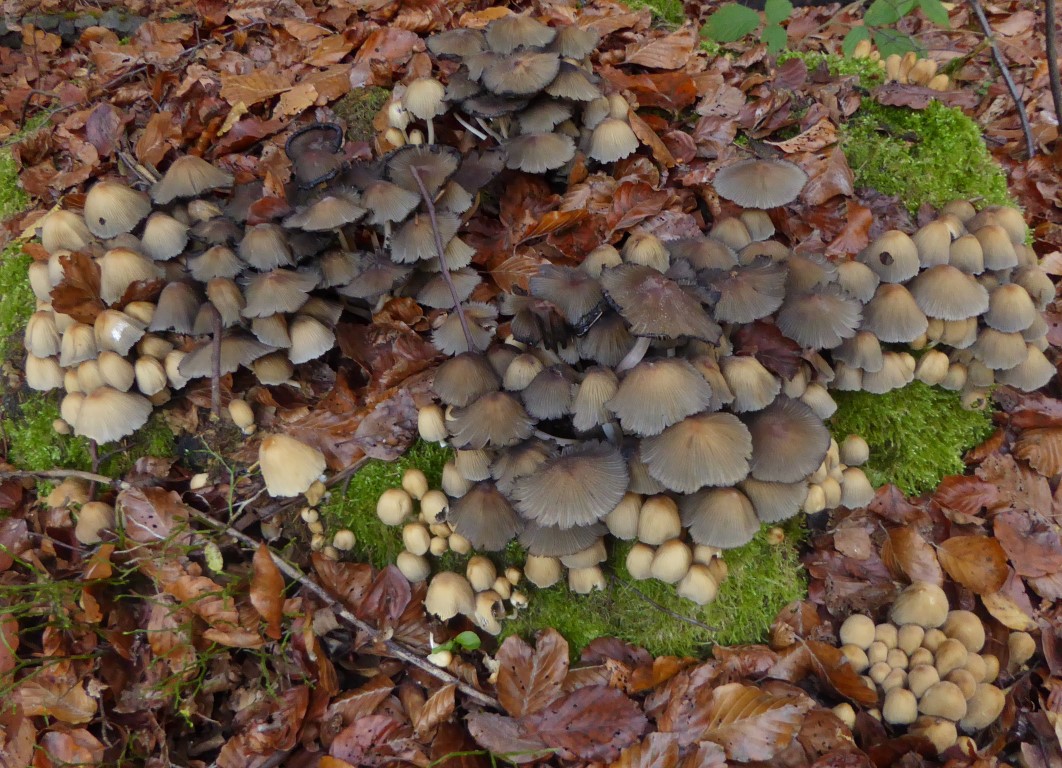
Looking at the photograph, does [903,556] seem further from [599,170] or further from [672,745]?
[599,170]

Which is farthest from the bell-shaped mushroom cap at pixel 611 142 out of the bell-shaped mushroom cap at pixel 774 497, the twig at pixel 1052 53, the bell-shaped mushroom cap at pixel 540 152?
the twig at pixel 1052 53

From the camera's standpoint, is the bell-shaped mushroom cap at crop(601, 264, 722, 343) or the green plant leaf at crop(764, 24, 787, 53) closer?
the bell-shaped mushroom cap at crop(601, 264, 722, 343)

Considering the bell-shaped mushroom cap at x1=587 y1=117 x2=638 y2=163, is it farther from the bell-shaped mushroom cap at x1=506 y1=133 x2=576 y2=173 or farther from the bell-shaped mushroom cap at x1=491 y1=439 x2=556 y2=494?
the bell-shaped mushroom cap at x1=491 y1=439 x2=556 y2=494

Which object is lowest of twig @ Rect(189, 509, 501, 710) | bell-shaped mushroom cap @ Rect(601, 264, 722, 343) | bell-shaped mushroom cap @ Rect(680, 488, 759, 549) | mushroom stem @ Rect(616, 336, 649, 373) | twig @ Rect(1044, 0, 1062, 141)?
twig @ Rect(189, 509, 501, 710)

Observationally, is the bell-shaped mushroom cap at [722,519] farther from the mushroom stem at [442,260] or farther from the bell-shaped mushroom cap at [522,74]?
the bell-shaped mushroom cap at [522,74]

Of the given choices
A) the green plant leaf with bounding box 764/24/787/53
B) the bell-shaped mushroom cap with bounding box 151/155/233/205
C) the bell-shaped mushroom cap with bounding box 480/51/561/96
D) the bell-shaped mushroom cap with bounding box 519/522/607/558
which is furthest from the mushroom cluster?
the bell-shaped mushroom cap with bounding box 151/155/233/205

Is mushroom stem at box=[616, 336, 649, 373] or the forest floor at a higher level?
mushroom stem at box=[616, 336, 649, 373]

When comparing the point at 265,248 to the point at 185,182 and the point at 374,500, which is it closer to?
the point at 185,182
